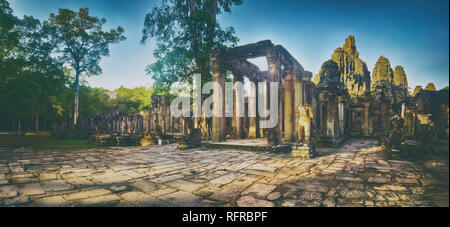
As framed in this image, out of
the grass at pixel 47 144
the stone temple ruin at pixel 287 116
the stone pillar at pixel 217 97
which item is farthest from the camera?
the stone pillar at pixel 217 97

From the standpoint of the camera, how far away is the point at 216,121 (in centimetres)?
Answer: 962

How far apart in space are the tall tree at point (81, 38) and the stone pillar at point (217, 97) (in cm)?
1653

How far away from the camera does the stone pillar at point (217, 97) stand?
31.2 ft

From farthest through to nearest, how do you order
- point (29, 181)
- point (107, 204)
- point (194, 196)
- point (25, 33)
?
point (25, 33), point (29, 181), point (194, 196), point (107, 204)

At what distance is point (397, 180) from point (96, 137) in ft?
39.7

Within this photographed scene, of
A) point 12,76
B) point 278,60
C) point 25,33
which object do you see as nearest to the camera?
point 278,60

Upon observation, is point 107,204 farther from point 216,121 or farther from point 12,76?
point 12,76

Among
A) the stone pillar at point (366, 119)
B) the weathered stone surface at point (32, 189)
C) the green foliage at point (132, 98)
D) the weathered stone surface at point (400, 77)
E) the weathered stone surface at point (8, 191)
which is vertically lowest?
the weathered stone surface at point (32, 189)

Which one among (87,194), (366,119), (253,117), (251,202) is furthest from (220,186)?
(366,119)

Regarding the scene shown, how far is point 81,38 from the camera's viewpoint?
20984mm

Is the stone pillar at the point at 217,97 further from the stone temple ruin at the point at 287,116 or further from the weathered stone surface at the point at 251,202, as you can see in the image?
the weathered stone surface at the point at 251,202

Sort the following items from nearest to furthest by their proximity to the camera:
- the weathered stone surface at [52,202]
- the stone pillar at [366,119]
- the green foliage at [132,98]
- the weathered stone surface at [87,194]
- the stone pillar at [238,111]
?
the weathered stone surface at [52,202], the weathered stone surface at [87,194], the stone pillar at [238,111], the stone pillar at [366,119], the green foliage at [132,98]

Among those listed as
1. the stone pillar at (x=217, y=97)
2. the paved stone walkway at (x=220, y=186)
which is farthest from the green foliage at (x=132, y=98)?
the paved stone walkway at (x=220, y=186)
